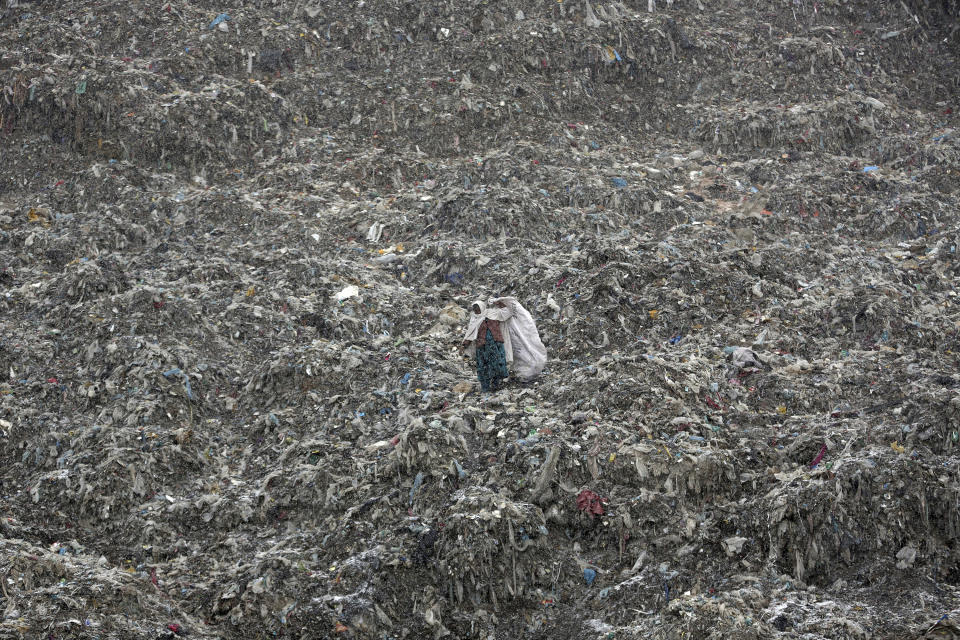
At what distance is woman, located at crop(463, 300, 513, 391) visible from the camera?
21.7ft

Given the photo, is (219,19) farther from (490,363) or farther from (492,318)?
(490,363)

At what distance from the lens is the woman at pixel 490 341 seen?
21.7ft

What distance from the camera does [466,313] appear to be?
830cm

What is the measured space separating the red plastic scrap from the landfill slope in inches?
0.8

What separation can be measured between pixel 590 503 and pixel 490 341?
171 cm

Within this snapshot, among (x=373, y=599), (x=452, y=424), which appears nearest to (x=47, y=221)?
(x=452, y=424)

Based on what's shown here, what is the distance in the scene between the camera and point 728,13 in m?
14.1

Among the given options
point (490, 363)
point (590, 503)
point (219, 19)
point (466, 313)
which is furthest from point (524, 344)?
point (219, 19)

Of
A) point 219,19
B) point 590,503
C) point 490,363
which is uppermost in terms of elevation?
point 219,19

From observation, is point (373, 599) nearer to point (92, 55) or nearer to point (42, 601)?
point (42, 601)

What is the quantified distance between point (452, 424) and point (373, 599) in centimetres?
155

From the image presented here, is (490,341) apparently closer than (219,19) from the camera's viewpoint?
Yes

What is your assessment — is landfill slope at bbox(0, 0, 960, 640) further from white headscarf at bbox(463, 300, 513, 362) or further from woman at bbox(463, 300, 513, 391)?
white headscarf at bbox(463, 300, 513, 362)

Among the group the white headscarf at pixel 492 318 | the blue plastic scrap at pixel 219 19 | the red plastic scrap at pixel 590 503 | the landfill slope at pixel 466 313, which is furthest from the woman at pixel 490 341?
the blue plastic scrap at pixel 219 19
